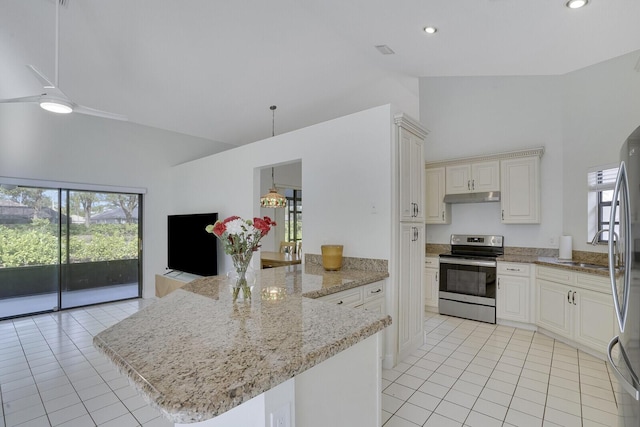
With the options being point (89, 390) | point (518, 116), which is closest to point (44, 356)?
point (89, 390)

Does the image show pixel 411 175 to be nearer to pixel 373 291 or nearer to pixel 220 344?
pixel 373 291

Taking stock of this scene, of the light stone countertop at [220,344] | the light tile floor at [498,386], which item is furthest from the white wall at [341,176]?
the light stone countertop at [220,344]

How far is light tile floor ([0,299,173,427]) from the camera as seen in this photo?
222cm

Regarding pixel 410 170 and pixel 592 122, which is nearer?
pixel 410 170

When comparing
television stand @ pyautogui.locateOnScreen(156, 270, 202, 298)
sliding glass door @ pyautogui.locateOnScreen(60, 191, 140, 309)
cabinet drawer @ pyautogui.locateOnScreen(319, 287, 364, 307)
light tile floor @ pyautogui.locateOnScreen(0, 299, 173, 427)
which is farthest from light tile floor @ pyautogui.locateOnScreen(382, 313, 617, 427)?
sliding glass door @ pyautogui.locateOnScreen(60, 191, 140, 309)

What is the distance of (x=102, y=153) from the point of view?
17.1ft

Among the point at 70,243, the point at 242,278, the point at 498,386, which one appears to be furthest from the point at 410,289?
the point at 70,243

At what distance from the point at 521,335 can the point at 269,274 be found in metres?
3.17

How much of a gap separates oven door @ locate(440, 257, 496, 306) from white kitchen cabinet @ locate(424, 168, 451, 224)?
665 mm

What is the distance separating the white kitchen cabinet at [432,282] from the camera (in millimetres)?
4633

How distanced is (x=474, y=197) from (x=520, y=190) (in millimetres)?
562

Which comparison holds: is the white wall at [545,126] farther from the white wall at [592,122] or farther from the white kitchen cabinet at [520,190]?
the white kitchen cabinet at [520,190]

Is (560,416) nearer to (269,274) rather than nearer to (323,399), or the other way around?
(323,399)

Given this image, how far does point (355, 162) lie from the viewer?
10.2ft
